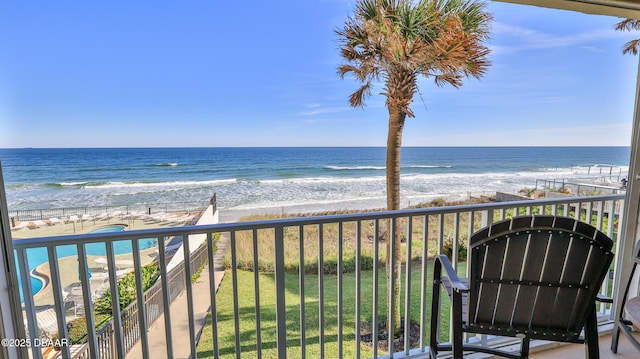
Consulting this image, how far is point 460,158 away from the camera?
60.8 ft

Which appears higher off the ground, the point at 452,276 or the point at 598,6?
the point at 598,6

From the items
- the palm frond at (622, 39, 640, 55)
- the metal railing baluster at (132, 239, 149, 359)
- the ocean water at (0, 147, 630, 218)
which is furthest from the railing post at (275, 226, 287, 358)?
the ocean water at (0, 147, 630, 218)

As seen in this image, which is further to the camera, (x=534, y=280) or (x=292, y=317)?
(x=292, y=317)

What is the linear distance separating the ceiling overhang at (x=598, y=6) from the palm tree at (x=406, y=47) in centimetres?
170

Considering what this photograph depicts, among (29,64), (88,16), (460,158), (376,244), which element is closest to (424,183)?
(460,158)

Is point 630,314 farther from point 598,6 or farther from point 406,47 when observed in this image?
point 406,47

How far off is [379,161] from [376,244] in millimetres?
15863

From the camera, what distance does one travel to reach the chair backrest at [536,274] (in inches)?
44.7

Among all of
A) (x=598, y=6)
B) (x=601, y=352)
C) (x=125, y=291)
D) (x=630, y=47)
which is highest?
(x=630, y=47)

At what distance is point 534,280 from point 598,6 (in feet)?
5.01

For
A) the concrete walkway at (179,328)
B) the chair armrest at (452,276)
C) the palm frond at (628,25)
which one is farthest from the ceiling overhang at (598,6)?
the concrete walkway at (179,328)

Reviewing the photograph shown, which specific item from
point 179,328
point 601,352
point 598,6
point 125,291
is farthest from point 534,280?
point 125,291

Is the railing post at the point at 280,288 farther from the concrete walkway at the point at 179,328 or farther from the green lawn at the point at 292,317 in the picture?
the green lawn at the point at 292,317

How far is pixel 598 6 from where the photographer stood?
5.28 feet
